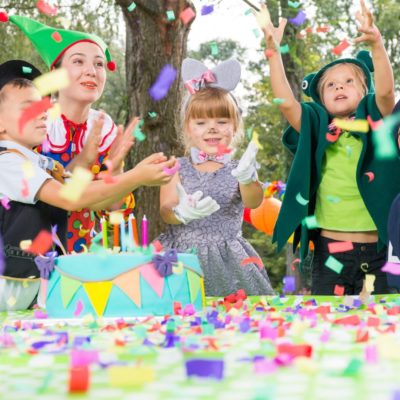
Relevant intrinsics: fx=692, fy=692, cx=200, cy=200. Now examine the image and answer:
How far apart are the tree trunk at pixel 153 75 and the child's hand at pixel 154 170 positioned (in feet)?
6.32

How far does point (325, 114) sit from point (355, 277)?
24.3 inches

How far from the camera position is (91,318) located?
5.71 feet

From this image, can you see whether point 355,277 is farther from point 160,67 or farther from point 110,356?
point 160,67

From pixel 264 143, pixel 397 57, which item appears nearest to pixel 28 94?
pixel 264 143

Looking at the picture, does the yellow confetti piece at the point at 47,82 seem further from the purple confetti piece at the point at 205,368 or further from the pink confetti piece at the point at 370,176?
the purple confetti piece at the point at 205,368

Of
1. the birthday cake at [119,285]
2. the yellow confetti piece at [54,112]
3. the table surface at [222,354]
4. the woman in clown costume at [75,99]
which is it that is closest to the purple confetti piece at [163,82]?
the woman in clown costume at [75,99]

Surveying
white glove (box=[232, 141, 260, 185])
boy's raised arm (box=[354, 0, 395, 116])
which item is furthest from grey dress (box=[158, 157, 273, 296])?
boy's raised arm (box=[354, 0, 395, 116])

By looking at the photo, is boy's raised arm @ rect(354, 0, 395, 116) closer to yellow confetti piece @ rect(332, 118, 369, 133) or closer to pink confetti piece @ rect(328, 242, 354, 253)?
yellow confetti piece @ rect(332, 118, 369, 133)

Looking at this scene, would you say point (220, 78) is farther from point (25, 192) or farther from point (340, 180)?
point (25, 192)

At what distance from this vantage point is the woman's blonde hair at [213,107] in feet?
8.53

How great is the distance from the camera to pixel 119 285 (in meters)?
1.80

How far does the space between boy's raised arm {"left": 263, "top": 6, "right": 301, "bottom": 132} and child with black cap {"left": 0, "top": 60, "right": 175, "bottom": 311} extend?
0.70 meters

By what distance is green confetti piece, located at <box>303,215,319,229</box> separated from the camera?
8.43 feet

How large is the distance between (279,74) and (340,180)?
45 centimetres
